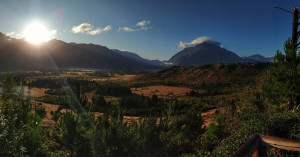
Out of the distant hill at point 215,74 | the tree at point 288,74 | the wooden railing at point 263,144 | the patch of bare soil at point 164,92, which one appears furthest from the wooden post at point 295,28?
the distant hill at point 215,74

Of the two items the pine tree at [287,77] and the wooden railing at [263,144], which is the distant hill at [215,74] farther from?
the wooden railing at [263,144]

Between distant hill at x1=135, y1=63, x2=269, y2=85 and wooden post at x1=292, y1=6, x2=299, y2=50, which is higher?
wooden post at x1=292, y1=6, x2=299, y2=50

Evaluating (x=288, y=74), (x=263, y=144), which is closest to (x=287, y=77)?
(x=288, y=74)

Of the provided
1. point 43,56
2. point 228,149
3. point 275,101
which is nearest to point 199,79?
point 275,101

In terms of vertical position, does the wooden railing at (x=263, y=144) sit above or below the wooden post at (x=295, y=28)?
below

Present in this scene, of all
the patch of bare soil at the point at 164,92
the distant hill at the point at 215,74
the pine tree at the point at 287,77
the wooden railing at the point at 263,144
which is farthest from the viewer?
the distant hill at the point at 215,74

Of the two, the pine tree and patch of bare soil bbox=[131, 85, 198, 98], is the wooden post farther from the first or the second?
patch of bare soil bbox=[131, 85, 198, 98]

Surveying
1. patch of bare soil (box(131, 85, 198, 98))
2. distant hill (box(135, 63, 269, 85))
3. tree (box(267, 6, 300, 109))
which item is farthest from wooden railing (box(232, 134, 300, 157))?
distant hill (box(135, 63, 269, 85))

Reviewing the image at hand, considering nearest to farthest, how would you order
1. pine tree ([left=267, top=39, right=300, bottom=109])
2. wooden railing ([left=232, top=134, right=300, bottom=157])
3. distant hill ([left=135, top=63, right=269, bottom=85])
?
wooden railing ([left=232, top=134, right=300, bottom=157]), pine tree ([left=267, top=39, right=300, bottom=109]), distant hill ([left=135, top=63, right=269, bottom=85])

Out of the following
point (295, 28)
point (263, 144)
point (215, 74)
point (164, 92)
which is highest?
point (295, 28)

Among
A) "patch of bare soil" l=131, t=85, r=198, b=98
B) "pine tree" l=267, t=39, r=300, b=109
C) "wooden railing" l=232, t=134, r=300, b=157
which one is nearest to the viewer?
"wooden railing" l=232, t=134, r=300, b=157

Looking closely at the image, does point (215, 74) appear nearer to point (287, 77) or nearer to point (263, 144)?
point (287, 77)

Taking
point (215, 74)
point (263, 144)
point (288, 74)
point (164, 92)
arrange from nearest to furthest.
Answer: point (263, 144)
point (288, 74)
point (164, 92)
point (215, 74)

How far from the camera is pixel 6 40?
152m
